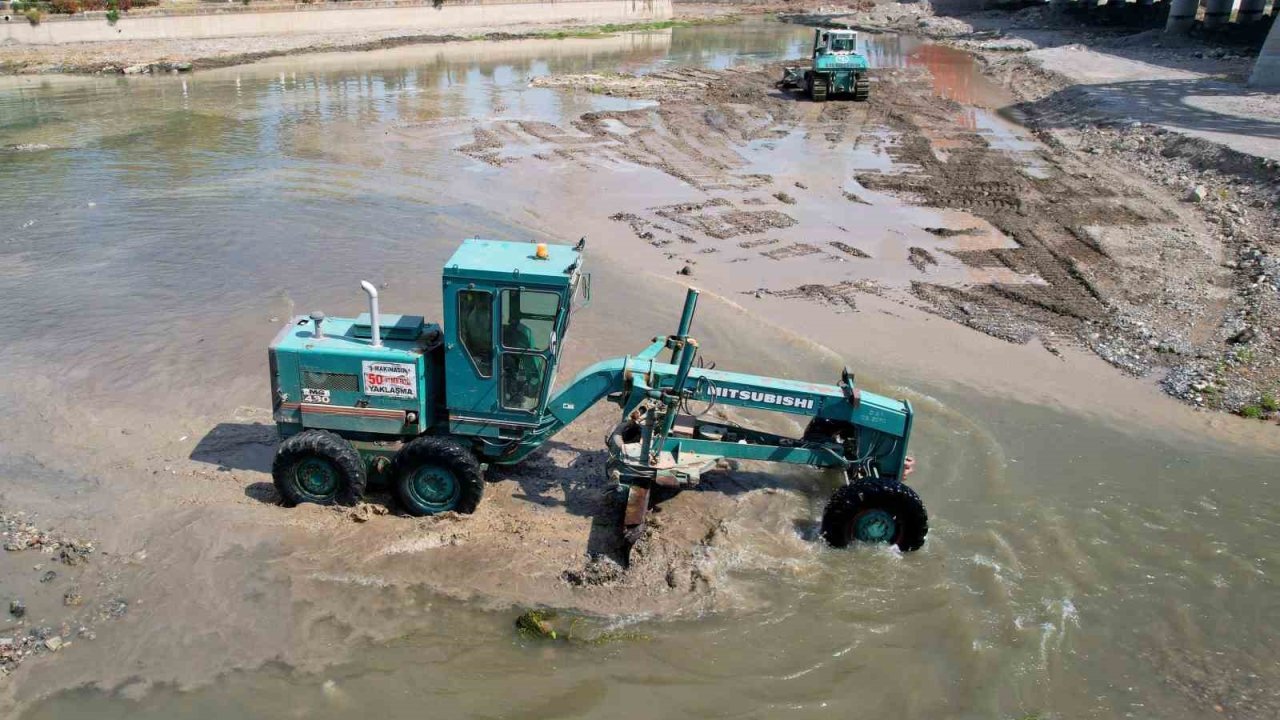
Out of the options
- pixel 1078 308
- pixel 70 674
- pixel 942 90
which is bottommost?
pixel 70 674

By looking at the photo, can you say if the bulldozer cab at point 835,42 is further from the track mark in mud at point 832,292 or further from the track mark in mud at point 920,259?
the track mark in mud at point 832,292

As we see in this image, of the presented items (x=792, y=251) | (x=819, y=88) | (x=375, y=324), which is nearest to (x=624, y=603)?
(x=375, y=324)

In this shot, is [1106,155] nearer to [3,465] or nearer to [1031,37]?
[3,465]

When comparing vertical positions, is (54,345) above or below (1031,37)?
below

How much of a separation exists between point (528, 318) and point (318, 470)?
2471 millimetres

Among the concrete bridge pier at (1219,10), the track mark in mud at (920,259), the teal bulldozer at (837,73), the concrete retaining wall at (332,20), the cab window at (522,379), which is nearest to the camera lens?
Result: the cab window at (522,379)

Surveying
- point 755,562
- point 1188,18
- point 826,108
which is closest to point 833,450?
point 755,562

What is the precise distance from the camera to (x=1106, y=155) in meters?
23.8

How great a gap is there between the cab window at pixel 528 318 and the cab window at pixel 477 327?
0.14 meters

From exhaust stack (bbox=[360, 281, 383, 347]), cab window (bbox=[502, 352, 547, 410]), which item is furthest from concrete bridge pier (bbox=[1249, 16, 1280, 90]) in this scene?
exhaust stack (bbox=[360, 281, 383, 347])

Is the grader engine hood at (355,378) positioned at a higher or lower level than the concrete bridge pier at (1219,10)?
lower

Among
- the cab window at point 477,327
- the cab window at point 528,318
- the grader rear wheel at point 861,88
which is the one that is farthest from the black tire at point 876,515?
the grader rear wheel at point 861,88

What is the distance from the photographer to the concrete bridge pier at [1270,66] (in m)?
29.6

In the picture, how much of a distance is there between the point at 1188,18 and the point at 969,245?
132ft
